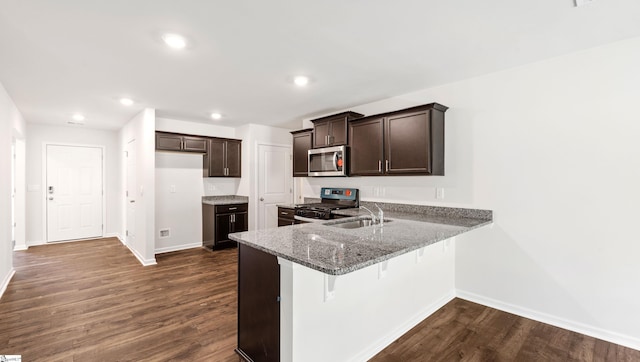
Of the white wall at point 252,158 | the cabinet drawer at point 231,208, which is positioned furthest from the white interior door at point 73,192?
the white wall at point 252,158

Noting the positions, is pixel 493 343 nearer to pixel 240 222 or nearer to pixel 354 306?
pixel 354 306

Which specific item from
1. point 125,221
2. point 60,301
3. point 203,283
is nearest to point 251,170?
point 203,283

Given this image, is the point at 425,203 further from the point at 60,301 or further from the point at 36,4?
the point at 60,301

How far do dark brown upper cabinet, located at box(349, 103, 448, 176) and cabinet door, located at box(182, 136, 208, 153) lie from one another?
2.86 metres

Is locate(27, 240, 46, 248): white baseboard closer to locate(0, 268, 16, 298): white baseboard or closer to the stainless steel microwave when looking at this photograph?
locate(0, 268, 16, 298): white baseboard

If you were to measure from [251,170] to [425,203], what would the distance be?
322cm

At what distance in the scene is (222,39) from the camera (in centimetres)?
220

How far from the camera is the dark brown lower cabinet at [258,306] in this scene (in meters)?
1.77

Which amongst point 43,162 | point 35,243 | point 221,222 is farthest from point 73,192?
point 221,222

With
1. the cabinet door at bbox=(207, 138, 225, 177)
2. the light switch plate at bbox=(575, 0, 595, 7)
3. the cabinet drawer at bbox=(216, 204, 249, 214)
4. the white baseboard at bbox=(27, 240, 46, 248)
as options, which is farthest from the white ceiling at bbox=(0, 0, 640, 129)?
the white baseboard at bbox=(27, 240, 46, 248)

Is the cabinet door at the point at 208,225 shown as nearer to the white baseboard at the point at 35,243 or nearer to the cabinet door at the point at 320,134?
the cabinet door at the point at 320,134

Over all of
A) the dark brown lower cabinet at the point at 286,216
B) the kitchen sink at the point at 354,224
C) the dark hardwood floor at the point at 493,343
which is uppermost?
the kitchen sink at the point at 354,224

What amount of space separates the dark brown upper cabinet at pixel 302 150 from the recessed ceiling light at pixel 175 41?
8.14 feet

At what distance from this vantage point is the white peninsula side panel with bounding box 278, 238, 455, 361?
65.7 inches
